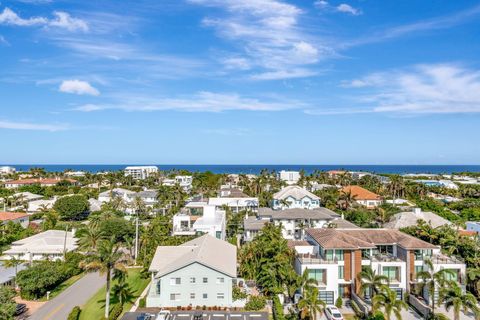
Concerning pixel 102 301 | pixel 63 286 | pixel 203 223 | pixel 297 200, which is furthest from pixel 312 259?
pixel 297 200

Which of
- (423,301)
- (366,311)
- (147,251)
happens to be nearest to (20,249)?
(147,251)

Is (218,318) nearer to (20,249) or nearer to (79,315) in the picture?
(79,315)

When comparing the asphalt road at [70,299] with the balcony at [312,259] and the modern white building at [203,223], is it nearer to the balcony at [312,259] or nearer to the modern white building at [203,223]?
the modern white building at [203,223]

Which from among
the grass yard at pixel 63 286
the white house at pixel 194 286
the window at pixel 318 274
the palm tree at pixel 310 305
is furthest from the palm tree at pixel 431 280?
the grass yard at pixel 63 286

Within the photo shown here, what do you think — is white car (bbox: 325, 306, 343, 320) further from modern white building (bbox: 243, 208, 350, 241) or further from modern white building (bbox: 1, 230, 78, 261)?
modern white building (bbox: 1, 230, 78, 261)

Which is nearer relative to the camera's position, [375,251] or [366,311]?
[366,311]

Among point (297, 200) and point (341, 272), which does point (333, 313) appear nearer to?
point (341, 272)
